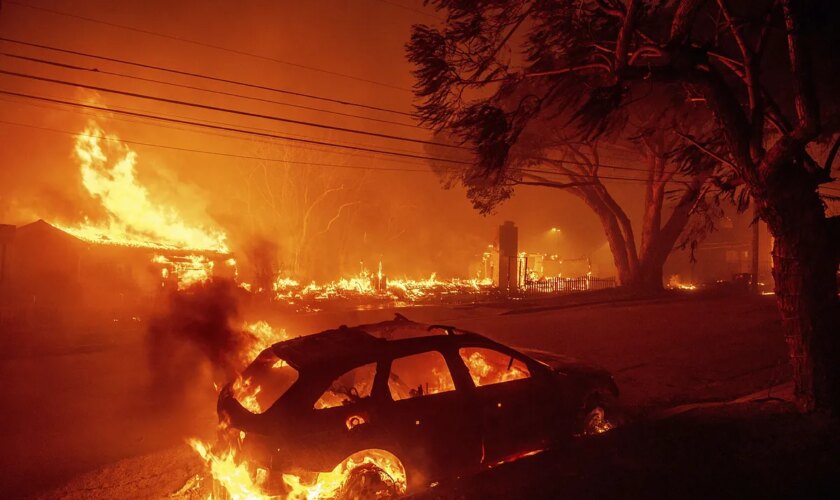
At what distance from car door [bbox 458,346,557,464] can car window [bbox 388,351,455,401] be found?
226 mm

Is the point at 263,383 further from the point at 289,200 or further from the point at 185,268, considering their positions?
the point at 289,200

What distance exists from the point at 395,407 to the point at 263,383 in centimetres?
120

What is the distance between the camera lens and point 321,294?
2831 cm

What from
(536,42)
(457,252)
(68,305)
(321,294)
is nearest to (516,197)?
(457,252)

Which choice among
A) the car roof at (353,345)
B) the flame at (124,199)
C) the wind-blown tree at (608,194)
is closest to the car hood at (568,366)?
the car roof at (353,345)

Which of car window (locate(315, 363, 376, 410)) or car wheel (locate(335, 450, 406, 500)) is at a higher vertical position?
car window (locate(315, 363, 376, 410))

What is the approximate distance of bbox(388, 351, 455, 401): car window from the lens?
16.0 ft

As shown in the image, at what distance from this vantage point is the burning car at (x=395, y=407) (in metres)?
4.00

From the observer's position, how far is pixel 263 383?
4641mm

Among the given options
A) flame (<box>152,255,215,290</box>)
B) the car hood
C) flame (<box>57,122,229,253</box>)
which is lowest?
the car hood

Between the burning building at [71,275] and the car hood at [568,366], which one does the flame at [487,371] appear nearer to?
the car hood at [568,366]

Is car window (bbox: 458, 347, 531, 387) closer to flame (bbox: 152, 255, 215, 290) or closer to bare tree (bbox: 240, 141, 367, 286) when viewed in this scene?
flame (bbox: 152, 255, 215, 290)

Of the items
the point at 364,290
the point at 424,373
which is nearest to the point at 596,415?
the point at 424,373

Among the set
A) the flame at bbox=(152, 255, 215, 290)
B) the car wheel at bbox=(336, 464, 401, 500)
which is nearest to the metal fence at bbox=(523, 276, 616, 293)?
the flame at bbox=(152, 255, 215, 290)
